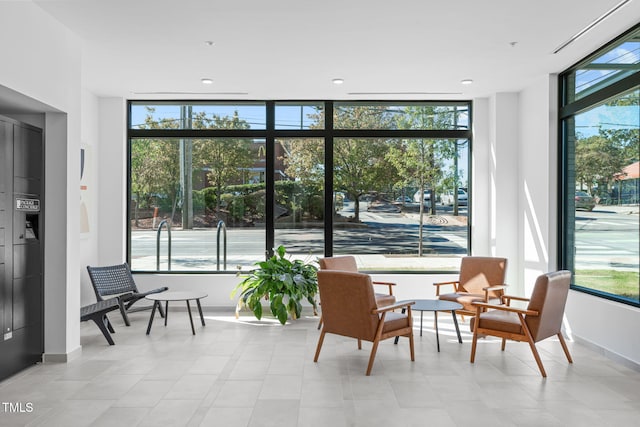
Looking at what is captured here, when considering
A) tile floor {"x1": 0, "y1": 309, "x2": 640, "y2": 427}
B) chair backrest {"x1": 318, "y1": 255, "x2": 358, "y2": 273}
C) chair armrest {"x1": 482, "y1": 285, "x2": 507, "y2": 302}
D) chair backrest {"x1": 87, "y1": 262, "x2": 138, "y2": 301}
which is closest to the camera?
tile floor {"x1": 0, "y1": 309, "x2": 640, "y2": 427}

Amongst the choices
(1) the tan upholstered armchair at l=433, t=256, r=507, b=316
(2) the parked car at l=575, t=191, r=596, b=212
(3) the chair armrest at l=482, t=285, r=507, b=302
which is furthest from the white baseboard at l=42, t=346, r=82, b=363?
(2) the parked car at l=575, t=191, r=596, b=212

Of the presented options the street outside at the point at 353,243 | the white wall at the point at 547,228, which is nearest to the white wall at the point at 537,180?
the white wall at the point at 547,228

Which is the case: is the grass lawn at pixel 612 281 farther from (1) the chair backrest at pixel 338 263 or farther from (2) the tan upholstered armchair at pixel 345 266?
(1) the chair backrest at pixel 338 263

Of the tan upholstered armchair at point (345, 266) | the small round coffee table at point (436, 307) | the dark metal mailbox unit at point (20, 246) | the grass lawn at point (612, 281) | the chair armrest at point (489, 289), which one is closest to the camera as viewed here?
the dark metal mailbox unit at point (20, 246)

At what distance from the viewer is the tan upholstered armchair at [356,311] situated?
4.63 meters

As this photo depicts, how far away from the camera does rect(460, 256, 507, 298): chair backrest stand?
21.8 feet

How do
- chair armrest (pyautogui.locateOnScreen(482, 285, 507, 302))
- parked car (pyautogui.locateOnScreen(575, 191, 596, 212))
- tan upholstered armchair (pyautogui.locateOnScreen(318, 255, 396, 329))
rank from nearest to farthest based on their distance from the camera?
1. parked car (pyautogui.locateOnScreen(575, 191, 596, 212))
2. chair armrest (pyautogui.locateOnScreen(482, 285, 507, 302))
3. tan upholstered armchair (pyautogui.locateOnScreen(318, 255, 396, 329))

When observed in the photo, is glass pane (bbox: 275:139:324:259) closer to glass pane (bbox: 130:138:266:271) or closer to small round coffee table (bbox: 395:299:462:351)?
glass pane (bbox: 130:138:266:271)

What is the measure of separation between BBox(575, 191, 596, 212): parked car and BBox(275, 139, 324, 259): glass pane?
3567mm

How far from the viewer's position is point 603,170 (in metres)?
5.38

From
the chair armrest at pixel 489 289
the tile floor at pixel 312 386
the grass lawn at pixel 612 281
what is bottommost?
the tile floor at pixel 312 386

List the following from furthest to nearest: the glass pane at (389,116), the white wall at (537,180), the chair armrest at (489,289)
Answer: the glass pane at (389,116) < the white wall at (537,180) < the chair armrest at (489,289)

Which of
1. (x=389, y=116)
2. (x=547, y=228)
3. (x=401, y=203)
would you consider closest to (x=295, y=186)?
(x=401, y=203)

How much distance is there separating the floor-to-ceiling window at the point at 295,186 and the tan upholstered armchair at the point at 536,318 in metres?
2.93
